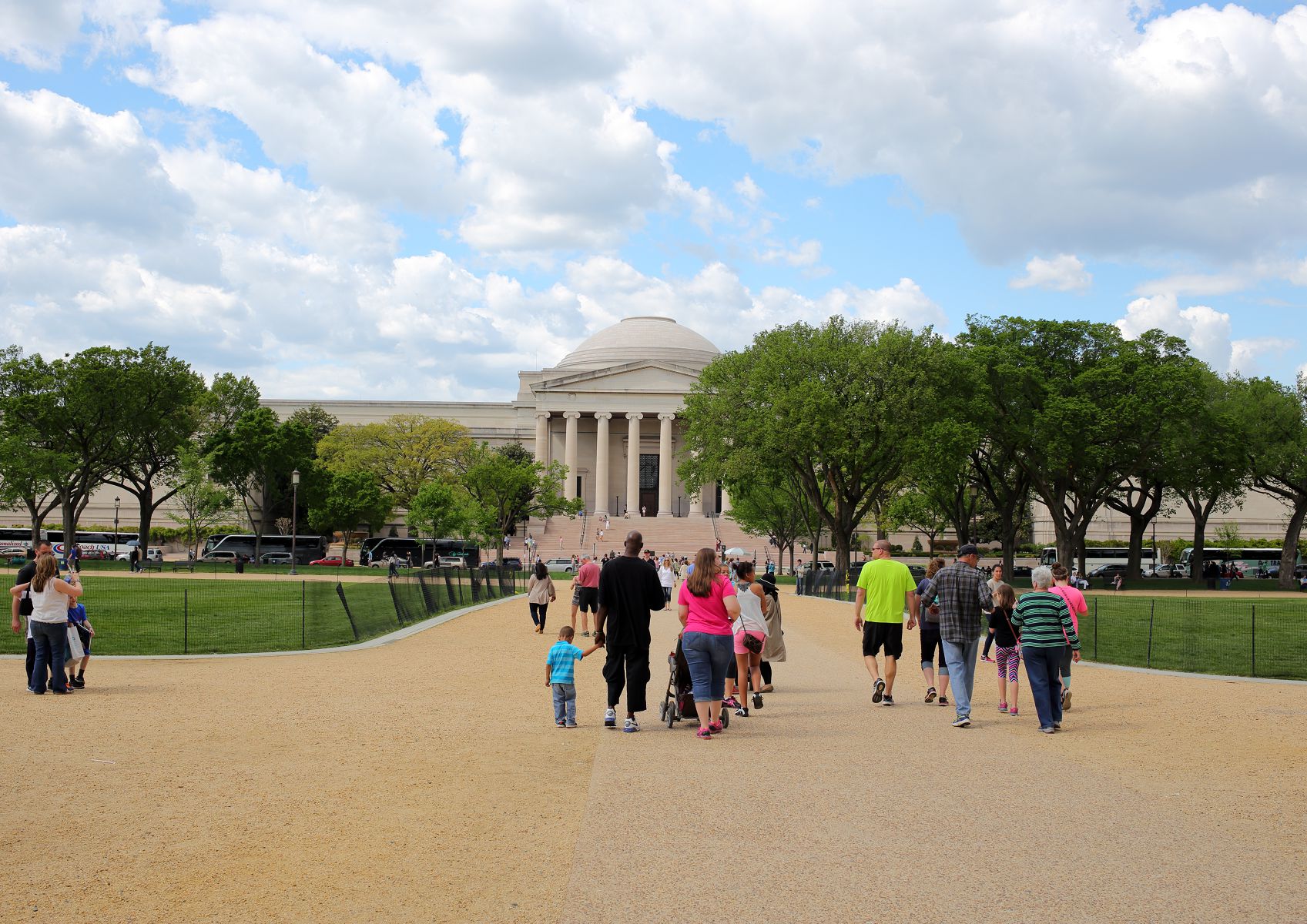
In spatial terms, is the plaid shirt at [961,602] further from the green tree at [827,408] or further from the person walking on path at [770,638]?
the green tree at [827,408]

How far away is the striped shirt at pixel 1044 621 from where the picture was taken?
41.2ft

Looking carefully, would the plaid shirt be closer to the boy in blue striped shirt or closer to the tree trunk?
the boy in blue striped shirt

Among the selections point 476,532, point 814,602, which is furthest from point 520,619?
point 476,532

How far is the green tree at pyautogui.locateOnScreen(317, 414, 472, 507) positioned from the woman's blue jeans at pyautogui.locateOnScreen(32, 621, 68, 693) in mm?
76279

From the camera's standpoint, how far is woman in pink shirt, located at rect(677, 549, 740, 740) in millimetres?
11852

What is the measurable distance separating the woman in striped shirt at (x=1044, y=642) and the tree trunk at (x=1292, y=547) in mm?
51705

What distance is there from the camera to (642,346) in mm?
123500

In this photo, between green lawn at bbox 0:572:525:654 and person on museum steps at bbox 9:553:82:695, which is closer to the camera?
person on museum steps at bbox 9:553:82:695

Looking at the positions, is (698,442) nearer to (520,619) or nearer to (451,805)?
(520,619)

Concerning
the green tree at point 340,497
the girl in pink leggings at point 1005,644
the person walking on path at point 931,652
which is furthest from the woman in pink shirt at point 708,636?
the green tree at point 340,497

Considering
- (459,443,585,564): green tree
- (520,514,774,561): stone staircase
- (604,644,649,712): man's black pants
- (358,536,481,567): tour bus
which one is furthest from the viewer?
(520,514,774,561): stone staircase

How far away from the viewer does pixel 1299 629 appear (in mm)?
29344

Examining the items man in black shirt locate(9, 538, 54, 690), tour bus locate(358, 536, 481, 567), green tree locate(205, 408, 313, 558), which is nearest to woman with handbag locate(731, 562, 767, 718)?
man in black shirt locate(9, 538, 54, 690)

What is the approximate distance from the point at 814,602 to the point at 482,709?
32.5 metres
